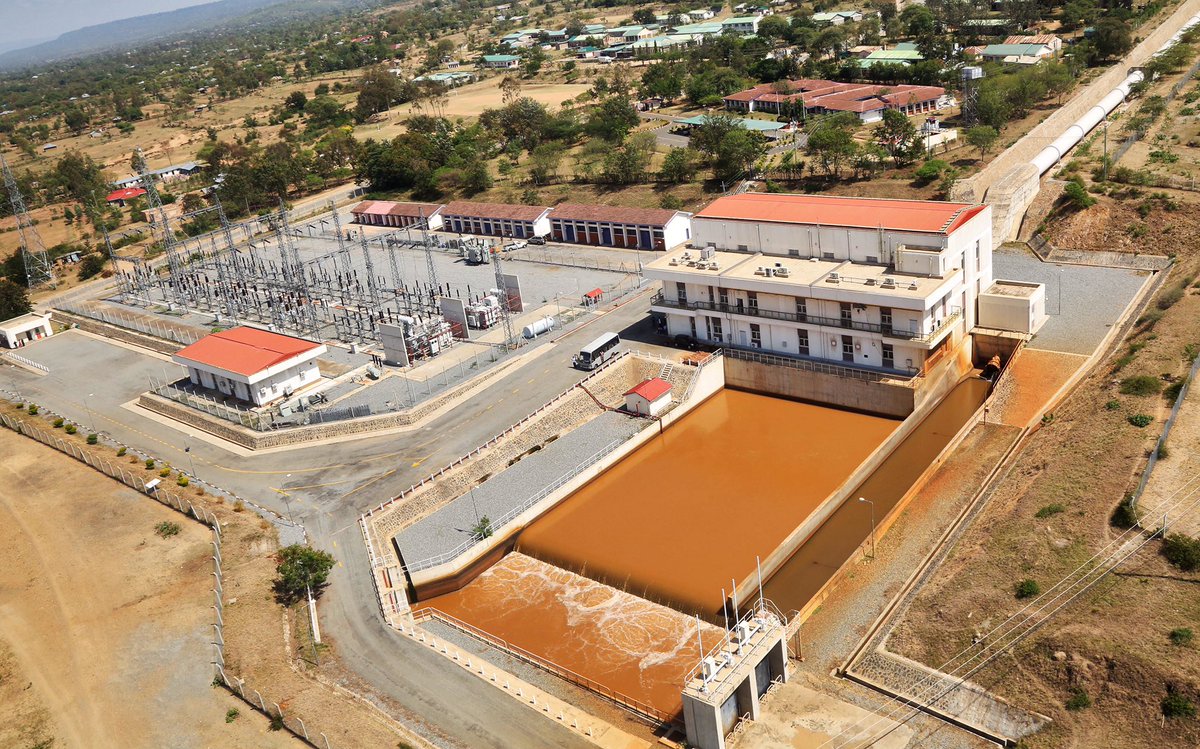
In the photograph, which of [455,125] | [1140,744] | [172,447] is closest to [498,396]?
[172,447]

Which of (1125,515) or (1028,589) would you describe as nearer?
(1028,589)

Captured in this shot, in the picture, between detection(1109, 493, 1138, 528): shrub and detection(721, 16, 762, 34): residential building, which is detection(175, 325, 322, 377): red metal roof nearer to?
detection(1109, 493, 1138, 528): shrub

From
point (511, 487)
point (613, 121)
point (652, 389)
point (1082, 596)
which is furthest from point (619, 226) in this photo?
point (1082, 596)

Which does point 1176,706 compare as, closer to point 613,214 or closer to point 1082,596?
point 1082,596

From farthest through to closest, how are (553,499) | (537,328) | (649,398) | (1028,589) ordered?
1. (537,328)
2. (649,398)
3. (553,499)
4. (1028,589)

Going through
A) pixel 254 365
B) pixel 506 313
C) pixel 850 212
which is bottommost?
pixel 506 313

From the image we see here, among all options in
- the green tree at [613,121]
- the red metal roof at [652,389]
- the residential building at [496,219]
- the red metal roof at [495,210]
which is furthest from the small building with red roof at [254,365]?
the green tree at [613,121]

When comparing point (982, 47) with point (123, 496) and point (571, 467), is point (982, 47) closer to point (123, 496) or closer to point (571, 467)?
point (571, 467)
